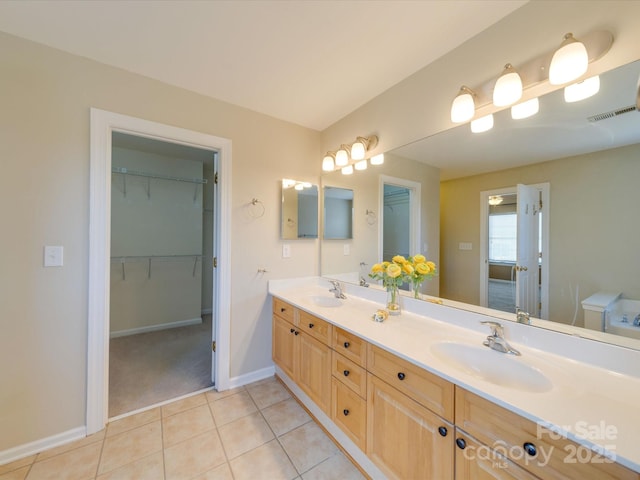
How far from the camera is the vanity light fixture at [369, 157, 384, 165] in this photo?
2012 mm

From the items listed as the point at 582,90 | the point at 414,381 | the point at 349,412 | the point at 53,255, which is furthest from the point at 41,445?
the point at 582,90

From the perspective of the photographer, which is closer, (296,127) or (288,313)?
(288,313)

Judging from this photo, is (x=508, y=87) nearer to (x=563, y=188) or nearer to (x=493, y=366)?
(x=563, y=188)

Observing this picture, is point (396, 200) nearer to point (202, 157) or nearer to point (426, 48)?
point (426, 48)

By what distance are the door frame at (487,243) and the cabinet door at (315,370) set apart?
1.01 m

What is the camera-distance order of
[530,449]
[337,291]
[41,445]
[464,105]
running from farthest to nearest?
1. [337,291]
2. [41,445]
3. [464,105]
4. [530,449]

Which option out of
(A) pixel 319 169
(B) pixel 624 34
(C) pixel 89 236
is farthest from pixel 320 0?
(C) pixel 89 236

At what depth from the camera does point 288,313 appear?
2.04m

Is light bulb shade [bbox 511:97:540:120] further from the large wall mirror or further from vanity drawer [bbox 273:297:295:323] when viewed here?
vanity drawer [bbox 273:297:295:323]

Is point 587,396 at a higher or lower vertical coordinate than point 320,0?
lower

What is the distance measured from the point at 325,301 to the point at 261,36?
188 cm

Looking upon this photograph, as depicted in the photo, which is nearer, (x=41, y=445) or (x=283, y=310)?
(x=41, y=445)

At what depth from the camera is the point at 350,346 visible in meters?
1.41

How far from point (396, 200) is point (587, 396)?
1.47 meters
